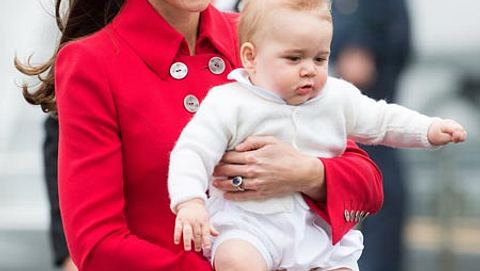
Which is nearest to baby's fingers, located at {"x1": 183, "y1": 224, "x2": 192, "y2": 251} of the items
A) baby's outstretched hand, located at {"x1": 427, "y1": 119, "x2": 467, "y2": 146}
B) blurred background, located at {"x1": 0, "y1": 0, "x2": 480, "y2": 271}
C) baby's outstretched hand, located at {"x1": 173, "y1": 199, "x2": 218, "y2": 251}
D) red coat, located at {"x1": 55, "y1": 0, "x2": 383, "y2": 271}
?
baby's outstretched hand, located at {"x1": 173, "y1": 199, "x2": 218, "y2": 251}

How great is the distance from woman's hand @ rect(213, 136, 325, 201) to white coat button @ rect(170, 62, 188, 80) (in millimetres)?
219

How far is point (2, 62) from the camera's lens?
769cm

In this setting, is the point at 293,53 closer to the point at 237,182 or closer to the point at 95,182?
the point at 237,182

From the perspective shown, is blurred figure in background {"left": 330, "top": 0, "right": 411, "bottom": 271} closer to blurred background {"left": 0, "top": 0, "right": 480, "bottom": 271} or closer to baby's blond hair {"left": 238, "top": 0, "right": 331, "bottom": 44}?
blurred background {"left": 0, "top": 0, "right": 480, "bottom": 271}

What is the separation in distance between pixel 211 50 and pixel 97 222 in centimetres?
49

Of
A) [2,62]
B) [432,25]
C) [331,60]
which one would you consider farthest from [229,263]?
[2,62]

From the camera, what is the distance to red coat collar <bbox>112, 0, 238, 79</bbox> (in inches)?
127

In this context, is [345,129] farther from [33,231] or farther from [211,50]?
[33,231]

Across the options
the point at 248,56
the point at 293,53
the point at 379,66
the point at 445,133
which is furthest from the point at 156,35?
the point at 379,66

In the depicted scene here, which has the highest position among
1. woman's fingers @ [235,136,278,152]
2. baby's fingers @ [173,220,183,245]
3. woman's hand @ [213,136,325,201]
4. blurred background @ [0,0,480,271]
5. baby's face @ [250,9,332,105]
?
baby's face @ [250,9,332,105]

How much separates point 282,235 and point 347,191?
0.19 meters

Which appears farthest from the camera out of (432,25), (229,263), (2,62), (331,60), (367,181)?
(2,62)

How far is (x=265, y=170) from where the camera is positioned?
313 cm

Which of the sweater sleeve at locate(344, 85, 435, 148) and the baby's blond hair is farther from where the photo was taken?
the sweater sleeve at locate(344, 85, 435, 148)
